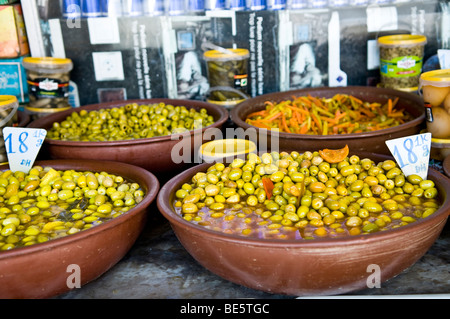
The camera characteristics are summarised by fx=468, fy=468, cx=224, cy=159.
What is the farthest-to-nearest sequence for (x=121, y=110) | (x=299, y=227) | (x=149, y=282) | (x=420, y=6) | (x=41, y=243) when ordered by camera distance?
1. (x=420, y=6)
2. (x=121, y=110)
3. (x=149, y=282)
4. (x=299, y=227)
5. (x=41, y=243)

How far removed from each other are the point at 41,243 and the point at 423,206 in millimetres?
1190

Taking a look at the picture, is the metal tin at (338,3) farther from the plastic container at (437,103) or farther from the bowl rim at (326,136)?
the plastic container at (437,103)

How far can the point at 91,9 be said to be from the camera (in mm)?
2828

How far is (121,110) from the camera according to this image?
262 cm

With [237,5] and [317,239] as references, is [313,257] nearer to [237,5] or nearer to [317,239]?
[317,239]

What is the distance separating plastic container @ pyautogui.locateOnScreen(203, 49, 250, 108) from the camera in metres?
2.67

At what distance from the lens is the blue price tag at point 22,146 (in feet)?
6.52

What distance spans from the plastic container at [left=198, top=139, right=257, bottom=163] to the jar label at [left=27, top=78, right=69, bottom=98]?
1096mm

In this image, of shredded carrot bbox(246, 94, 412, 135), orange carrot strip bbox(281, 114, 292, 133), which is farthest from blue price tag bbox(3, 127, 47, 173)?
orange carrot strip bbox(281, 114, 292, 133)

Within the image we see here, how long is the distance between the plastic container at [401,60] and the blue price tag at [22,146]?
6.19ft

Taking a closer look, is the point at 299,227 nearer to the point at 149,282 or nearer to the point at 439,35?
the point at 149,282

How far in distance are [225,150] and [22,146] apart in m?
0.87

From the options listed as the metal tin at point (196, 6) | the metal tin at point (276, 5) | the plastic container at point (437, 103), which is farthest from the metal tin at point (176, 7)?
the plastic container at point (437, 103)
